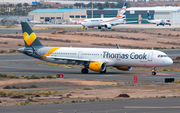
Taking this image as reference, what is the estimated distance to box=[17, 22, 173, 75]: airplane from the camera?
51.1 m

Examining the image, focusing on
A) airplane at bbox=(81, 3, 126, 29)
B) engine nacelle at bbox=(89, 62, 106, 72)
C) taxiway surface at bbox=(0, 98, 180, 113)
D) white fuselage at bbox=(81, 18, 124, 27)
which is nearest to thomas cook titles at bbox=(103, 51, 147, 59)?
engine nacelle at bbox=(89, 62, 106, 72)

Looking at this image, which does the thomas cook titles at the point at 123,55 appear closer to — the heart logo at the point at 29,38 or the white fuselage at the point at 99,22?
the heart logo at the point at 29,38

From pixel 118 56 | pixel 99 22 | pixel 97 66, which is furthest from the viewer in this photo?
pixel 99 22

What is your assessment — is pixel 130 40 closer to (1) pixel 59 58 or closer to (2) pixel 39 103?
(1) pixel 59 58

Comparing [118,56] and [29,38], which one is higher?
[29,38]

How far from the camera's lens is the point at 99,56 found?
54.8 metres

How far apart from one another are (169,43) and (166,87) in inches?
3135

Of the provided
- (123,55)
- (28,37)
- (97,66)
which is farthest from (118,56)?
(28,37)

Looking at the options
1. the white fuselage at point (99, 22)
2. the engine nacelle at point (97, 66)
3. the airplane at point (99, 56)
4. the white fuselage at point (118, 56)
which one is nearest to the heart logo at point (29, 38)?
the airplane at point (99, 56)

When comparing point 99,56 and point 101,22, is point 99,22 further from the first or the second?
point 99,56

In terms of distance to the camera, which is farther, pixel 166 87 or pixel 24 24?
pixel 24 24

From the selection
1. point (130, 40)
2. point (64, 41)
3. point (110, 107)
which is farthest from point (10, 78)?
point (130, 40)

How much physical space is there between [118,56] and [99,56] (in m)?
3.41

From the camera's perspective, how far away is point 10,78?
4700 centimetres
